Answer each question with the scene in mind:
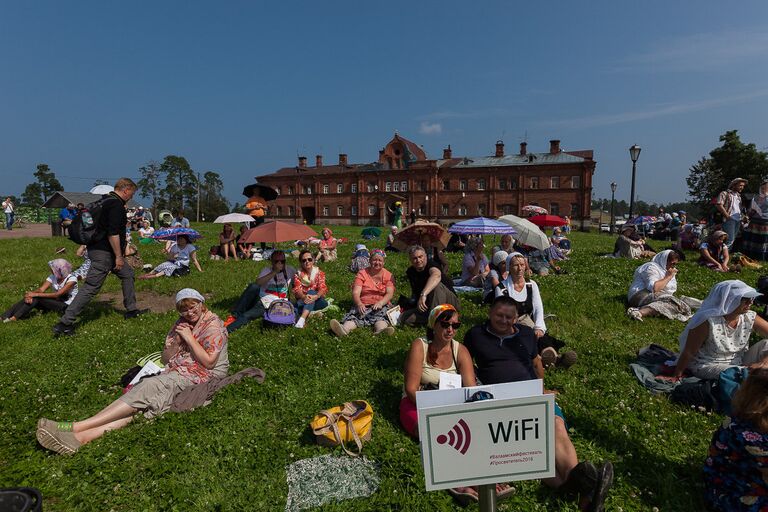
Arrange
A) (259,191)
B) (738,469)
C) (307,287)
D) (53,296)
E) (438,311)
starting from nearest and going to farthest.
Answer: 1. (738,469)
2. (438,311)
3. (307,287)
4. (53,296)
5. (259,191)

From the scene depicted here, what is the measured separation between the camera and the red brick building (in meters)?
60.1

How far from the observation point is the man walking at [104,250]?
7.24 meters

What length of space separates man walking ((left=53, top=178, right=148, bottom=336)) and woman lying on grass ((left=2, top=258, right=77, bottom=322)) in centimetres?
139

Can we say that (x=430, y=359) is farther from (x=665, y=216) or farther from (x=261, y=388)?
(x=665, y=216)

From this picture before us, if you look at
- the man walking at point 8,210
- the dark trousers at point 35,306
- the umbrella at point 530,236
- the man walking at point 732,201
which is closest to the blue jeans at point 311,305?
the umbrella at point 530,236

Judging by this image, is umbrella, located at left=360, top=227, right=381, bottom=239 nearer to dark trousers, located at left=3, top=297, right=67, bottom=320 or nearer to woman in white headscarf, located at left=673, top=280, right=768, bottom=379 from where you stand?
dark trousers, located at left=3, top=297, right=67, bottom=320

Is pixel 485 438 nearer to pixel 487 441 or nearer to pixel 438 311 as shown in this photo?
pixel 487 441

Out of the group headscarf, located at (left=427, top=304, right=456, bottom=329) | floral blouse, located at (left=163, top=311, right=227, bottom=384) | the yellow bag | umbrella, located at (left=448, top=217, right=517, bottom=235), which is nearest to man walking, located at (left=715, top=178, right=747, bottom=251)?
umbrella, located at (left=448, top=217, right=517, bottom=235)

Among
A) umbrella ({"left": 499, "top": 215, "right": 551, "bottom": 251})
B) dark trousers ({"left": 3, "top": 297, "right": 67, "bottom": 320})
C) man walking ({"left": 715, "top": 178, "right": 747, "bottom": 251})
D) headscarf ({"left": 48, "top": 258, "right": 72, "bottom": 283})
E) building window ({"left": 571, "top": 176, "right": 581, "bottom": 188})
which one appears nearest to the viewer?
headscarf ({"left": 48, "top": 258, "right": 72, "bottom": 283})

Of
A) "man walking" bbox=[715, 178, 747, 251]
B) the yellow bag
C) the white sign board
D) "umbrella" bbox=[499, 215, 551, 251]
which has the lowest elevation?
the yellow bag

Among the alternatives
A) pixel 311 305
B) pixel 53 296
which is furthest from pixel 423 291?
pixel 53 296

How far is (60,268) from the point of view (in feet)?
27.7

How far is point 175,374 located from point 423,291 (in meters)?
4.04

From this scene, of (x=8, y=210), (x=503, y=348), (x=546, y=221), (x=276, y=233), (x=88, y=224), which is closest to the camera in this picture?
(x=503, y=348)
